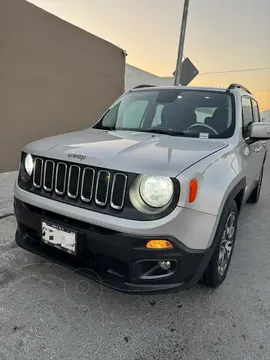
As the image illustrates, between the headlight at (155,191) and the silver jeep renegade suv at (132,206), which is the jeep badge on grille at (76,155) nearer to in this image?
the silver jeep renegade suv at (132,206)

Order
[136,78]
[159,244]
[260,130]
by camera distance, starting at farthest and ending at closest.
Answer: [136,78], [260,130], [159,244]

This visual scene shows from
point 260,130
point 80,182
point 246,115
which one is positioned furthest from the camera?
point 246,115

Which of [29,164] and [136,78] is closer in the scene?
[29,164]

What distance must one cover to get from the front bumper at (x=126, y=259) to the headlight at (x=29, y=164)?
503 millimetres

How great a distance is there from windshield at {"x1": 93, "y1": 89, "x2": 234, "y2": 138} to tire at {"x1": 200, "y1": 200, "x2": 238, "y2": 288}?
31.5 inches

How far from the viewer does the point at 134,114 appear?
3504mm

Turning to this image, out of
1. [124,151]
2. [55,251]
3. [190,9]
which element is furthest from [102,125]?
[190,9]

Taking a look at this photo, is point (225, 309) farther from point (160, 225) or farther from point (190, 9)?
point (190, 9)

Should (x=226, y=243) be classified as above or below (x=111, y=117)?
below

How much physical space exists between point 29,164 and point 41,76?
5057mm

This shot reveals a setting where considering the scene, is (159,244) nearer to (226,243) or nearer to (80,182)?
(80,182)

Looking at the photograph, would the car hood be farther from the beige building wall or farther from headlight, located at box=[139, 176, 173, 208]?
the beige building wall

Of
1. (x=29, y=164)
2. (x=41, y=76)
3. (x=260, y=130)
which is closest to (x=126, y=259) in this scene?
(x=29, y=164)

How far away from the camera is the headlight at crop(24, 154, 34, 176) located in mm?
2516
